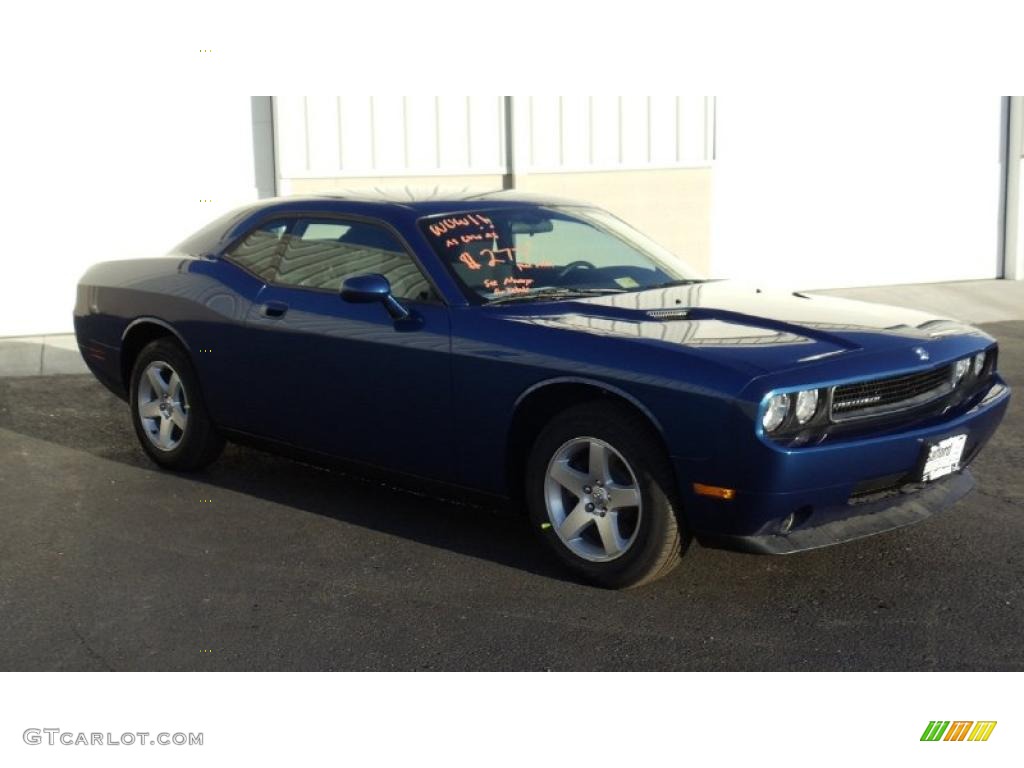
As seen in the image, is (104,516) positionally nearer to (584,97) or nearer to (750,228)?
(584,97)

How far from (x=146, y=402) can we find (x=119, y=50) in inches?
208

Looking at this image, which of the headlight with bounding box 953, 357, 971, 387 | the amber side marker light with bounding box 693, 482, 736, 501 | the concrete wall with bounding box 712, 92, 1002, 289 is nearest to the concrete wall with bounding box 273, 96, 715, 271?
the concrete wall with bounding box 712, 92, 1002, 289

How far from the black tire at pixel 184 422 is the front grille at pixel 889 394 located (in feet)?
10.7

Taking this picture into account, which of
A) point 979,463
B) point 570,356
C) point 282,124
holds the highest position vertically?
point 282,124

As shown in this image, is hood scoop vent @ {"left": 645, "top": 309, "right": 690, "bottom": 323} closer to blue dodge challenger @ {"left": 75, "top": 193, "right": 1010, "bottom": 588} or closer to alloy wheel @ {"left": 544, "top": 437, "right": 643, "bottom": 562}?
blue dodge challenger @ {"left": 75, "top": 193, "right": 1010, "bottom": 588}

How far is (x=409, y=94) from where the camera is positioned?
39.8 feet

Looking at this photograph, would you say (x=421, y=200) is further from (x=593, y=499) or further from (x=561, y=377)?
(x=593, y=499)

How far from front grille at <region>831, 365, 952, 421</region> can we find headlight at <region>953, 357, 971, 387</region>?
0.16 ft

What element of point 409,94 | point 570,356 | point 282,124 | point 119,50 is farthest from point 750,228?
point 570,356

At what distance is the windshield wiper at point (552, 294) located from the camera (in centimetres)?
570

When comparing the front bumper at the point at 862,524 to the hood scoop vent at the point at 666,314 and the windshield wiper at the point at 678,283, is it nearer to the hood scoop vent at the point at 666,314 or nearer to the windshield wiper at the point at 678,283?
the hood scoop vent at the point at 666,314

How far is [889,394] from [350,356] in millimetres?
2241
